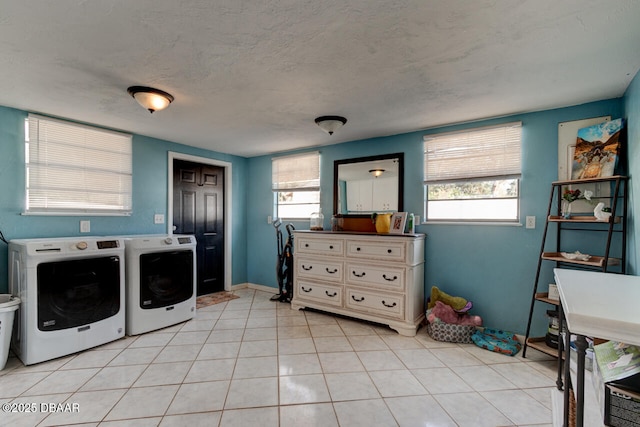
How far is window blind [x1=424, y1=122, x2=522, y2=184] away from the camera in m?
2.82

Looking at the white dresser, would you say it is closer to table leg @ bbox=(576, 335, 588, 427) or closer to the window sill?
the window sill

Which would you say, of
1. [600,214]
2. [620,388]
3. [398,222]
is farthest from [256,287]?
[620,388]

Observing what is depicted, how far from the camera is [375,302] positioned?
123 inches

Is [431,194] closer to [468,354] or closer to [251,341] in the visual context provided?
[468,354]

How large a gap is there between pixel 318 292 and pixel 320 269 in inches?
11.3

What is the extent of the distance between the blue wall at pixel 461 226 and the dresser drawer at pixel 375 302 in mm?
526

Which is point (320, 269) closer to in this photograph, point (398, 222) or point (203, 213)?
point (398, 222)

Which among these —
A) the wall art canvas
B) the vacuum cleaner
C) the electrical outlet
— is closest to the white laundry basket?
the vacuum cleaner

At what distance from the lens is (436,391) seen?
1975mm

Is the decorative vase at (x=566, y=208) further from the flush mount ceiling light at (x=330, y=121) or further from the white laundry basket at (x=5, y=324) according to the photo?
the white laundry basket at (x=5, y=324)

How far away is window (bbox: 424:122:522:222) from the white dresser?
527 millimetres

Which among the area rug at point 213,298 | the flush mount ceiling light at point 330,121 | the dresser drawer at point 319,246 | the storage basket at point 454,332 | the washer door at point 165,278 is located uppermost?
the flush mount ceiling light at point 330,121

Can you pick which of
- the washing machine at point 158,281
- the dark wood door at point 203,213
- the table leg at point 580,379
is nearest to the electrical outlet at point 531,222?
the table leg at point 580,379

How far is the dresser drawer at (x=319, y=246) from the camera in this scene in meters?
3.40
